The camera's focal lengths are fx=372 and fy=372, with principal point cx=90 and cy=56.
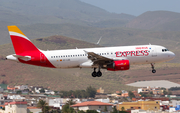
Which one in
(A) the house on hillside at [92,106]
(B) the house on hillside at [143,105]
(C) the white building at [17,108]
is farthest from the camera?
(B) the house on hillside at [143,105]

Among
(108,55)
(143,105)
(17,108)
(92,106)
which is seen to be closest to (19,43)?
(108,55)

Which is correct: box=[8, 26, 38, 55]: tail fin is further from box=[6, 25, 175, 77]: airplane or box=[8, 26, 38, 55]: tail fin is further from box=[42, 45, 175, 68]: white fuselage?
box=[42, 45, 175, 68]: white fuselage

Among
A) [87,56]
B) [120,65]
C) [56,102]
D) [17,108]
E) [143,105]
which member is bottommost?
[143,105]

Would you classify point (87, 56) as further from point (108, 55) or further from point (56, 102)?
point (56, 102)

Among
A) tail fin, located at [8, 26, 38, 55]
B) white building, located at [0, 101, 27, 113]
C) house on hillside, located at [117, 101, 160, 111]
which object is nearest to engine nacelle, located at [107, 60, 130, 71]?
tail fin, located at [8, 26, 38, 55]

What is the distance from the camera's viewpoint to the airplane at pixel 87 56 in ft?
198

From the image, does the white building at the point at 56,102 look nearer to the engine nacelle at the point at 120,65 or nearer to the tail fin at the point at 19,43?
the tail fin at the point at 19,43

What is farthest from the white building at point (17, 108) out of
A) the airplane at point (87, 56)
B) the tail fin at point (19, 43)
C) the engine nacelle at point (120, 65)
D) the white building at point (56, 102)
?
the engine nacelle at point (120, 65)

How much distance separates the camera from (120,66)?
196 ft

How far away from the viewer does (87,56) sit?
60.2 m

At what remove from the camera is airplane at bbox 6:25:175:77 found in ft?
198

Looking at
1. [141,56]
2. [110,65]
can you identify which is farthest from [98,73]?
[141,56]

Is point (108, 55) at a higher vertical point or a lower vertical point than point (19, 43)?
lower

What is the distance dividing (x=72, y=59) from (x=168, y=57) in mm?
16377
